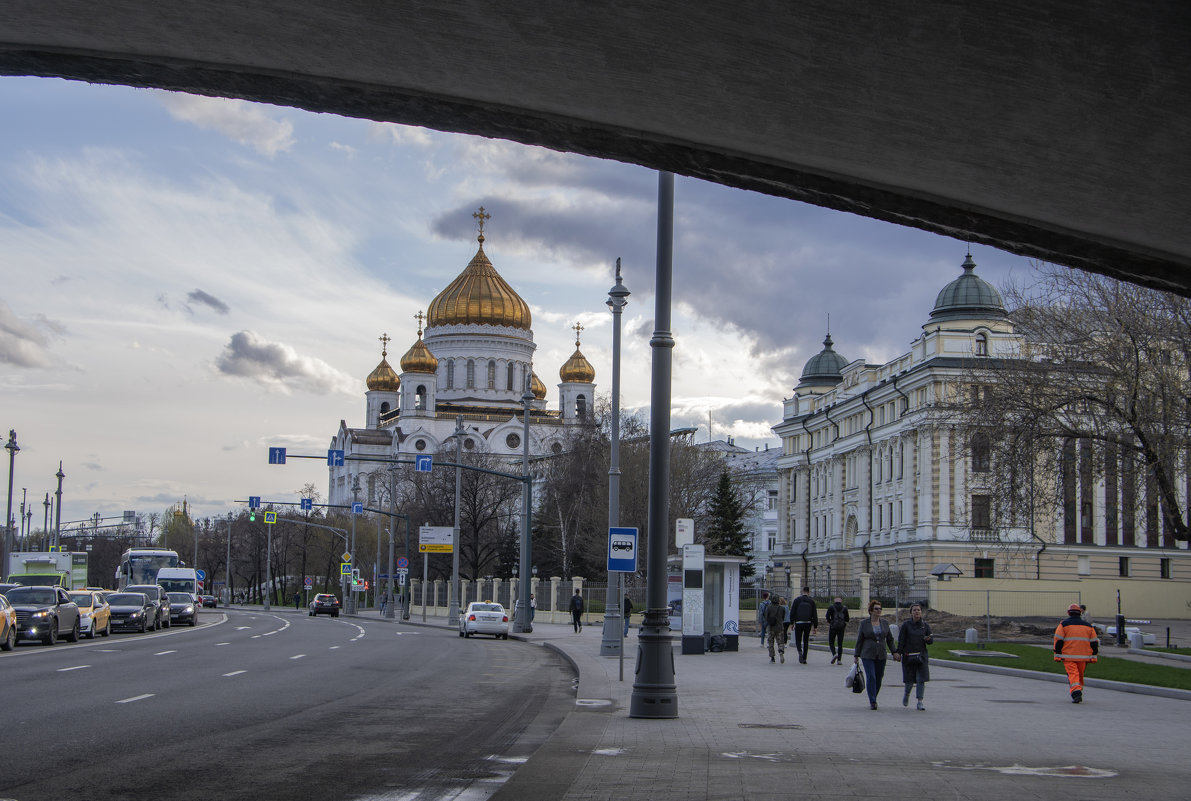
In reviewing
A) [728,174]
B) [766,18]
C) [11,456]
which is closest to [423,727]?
[728,174]

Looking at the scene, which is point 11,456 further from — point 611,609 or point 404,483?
point 611,609

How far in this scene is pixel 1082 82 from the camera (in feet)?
17.4

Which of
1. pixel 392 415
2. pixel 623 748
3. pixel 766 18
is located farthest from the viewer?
pixel 392 415

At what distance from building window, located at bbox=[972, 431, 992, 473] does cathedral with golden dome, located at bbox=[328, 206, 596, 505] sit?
95.0m

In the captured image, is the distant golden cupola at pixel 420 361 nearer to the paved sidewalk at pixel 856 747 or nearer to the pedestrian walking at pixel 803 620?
the pedestrian walking at pixel 803 620

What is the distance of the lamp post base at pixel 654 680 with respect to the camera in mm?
15211

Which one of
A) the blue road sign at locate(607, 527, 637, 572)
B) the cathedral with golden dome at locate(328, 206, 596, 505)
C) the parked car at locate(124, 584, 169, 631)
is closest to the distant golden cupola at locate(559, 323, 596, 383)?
the cathedral with golden dome at locate(328, 206, 596, 505)

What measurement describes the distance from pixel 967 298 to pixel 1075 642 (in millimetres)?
52592

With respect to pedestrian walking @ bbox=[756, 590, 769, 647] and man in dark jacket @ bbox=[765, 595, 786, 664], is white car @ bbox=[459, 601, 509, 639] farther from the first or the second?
man in dark jacket @ bbox=[765, 595, 786, 664]

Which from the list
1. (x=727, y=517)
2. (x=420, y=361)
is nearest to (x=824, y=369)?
(x=727, y=517)

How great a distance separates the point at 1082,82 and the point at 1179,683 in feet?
62.7

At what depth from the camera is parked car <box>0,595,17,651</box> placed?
1126 inches

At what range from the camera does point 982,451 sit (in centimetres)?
2873

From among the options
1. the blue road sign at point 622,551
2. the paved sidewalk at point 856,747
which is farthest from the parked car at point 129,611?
the blue road sign at point 622,551
